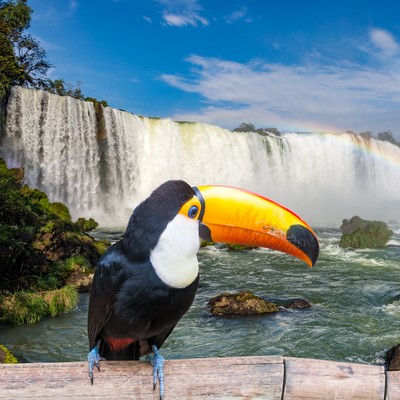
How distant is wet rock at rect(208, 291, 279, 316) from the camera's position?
7.92m

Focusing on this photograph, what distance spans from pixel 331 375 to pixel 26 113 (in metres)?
16.4

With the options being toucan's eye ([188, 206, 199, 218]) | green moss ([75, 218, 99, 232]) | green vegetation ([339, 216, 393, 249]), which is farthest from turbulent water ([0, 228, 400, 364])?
green moss ([75, 218, 99, 232])

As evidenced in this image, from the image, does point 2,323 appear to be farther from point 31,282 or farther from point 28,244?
point 28,244

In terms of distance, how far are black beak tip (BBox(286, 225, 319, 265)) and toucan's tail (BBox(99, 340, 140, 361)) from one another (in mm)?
985

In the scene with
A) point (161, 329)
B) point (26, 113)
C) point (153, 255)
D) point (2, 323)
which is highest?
point (26, 113)

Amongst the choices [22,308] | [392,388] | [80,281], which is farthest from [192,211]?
[80,281]

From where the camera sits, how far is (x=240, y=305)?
315 inches

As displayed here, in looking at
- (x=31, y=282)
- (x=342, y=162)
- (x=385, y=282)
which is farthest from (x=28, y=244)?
(x=342, y=162)

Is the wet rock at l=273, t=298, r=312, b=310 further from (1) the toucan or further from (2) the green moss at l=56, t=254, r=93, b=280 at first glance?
(1) the toucan

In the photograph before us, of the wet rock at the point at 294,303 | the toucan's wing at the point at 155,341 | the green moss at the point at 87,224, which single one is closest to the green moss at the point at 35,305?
the wet rock at the point at 294,303

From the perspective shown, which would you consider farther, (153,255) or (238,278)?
(238,278)

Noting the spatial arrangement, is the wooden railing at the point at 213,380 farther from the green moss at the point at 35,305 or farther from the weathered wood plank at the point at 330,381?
the green moss at the point at 35,305

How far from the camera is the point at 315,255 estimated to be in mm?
2082

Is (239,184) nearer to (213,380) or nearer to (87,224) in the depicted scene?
(87,224)
